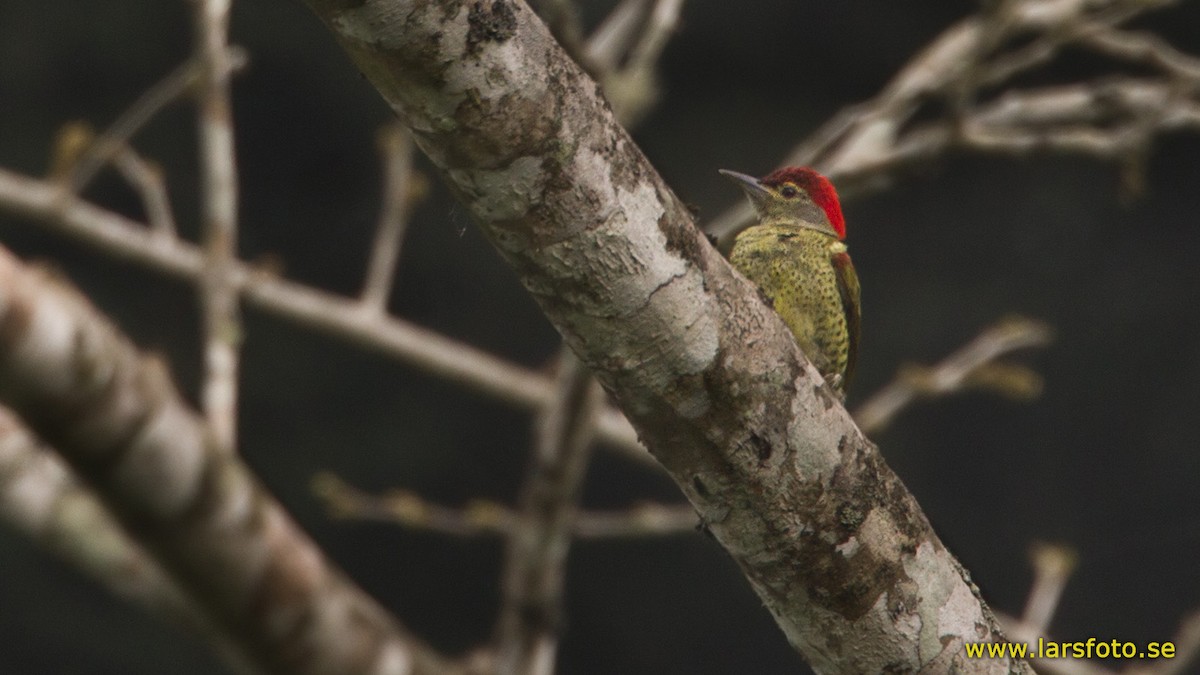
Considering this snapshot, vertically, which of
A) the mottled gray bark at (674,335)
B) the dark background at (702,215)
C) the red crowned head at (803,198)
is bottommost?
the mottled gray bark at (674,335)

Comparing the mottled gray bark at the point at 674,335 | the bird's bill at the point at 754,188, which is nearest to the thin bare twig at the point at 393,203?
the bird's bill at the point at 754,188

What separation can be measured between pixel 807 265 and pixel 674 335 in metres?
1.52

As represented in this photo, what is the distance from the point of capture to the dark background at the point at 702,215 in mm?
6281

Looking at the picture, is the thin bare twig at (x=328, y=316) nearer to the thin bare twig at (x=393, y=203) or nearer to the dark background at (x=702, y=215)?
the thin bare twig at (x=393, y=203)

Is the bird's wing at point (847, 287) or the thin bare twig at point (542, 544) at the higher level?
the bird's wing at point (847, 287)

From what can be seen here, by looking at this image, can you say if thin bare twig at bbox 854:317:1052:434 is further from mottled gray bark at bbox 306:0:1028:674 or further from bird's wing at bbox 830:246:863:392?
mottled gray bark at bbox 306:0:1028:674

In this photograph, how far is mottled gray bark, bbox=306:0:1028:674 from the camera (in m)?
1.60

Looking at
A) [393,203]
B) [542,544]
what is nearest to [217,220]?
[393,203]

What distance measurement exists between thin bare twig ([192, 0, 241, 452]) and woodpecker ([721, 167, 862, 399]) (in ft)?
3.75

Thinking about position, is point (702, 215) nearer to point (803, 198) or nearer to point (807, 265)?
point (803, 198)

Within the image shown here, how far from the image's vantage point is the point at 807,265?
3.26 m

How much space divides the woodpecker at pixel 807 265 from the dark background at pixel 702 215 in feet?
9.43

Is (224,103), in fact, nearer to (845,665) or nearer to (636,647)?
(845,665)
